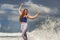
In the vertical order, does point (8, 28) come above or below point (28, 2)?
below

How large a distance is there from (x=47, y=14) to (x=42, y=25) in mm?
1568

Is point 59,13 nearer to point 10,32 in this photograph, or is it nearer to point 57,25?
point 57,25

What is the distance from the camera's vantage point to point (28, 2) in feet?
35.0

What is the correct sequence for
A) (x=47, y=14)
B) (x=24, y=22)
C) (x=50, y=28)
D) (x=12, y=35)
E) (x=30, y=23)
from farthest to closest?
(x=47, y=14), (x=30, y=23), (x=50, y=28), (x=12, y=35), (x=24, y=22)

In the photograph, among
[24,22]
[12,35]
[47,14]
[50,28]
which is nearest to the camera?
[24,22]

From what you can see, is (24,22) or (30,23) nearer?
(24,22)

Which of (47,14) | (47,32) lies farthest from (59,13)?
(47,32)

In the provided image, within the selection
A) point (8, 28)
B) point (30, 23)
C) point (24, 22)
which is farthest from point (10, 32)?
point (24, 22)

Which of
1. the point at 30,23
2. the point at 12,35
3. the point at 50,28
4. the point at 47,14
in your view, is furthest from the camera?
the point at 47,14

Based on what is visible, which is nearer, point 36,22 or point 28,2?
point 36,22

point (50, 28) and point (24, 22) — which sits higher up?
point (24, 22)

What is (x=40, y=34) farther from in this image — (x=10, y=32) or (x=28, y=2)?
(x=28, y=2)

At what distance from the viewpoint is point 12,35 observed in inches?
298

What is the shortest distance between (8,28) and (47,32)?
164 centimetres
